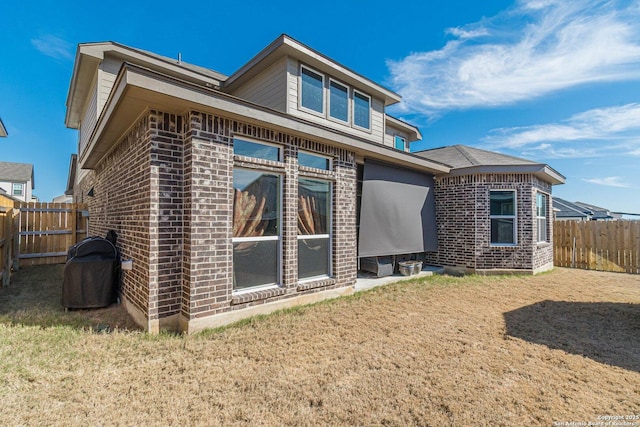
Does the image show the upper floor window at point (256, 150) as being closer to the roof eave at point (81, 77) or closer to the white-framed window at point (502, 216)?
the roof eave at point (81, 77)

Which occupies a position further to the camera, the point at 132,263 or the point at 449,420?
the point at 132,263

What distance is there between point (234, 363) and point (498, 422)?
2.49m

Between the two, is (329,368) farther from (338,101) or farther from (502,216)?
(502,216)

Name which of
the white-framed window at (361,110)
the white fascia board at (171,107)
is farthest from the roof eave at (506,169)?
the white fascia board at (171,107)

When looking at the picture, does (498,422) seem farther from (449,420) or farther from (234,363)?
(234,363)

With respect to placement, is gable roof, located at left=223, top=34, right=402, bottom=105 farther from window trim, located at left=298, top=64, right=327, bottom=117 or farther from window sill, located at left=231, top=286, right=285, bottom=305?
window sill, located at left=231, top=286, right=285, bottom=305

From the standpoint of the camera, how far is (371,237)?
691 cm

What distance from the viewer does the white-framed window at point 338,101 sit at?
8.03 m

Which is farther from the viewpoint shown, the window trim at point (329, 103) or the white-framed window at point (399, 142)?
the white-framed window at point (399, 142)

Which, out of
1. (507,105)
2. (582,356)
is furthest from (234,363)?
(507,105)

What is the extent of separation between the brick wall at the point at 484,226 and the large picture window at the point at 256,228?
6.31 metres

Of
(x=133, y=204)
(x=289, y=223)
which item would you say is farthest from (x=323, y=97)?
(x=133, y=204)

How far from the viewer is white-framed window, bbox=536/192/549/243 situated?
9295mm

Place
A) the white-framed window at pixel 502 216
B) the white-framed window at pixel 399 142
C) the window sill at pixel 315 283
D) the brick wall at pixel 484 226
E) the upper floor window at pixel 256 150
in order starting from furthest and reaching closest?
the white-framed window at pixel 399 142, the white-framed window at pixel 502 216, the brick wall at pixel 484 226, the window sill at pixel 315 283, the upper floor window at pixel 256 150
